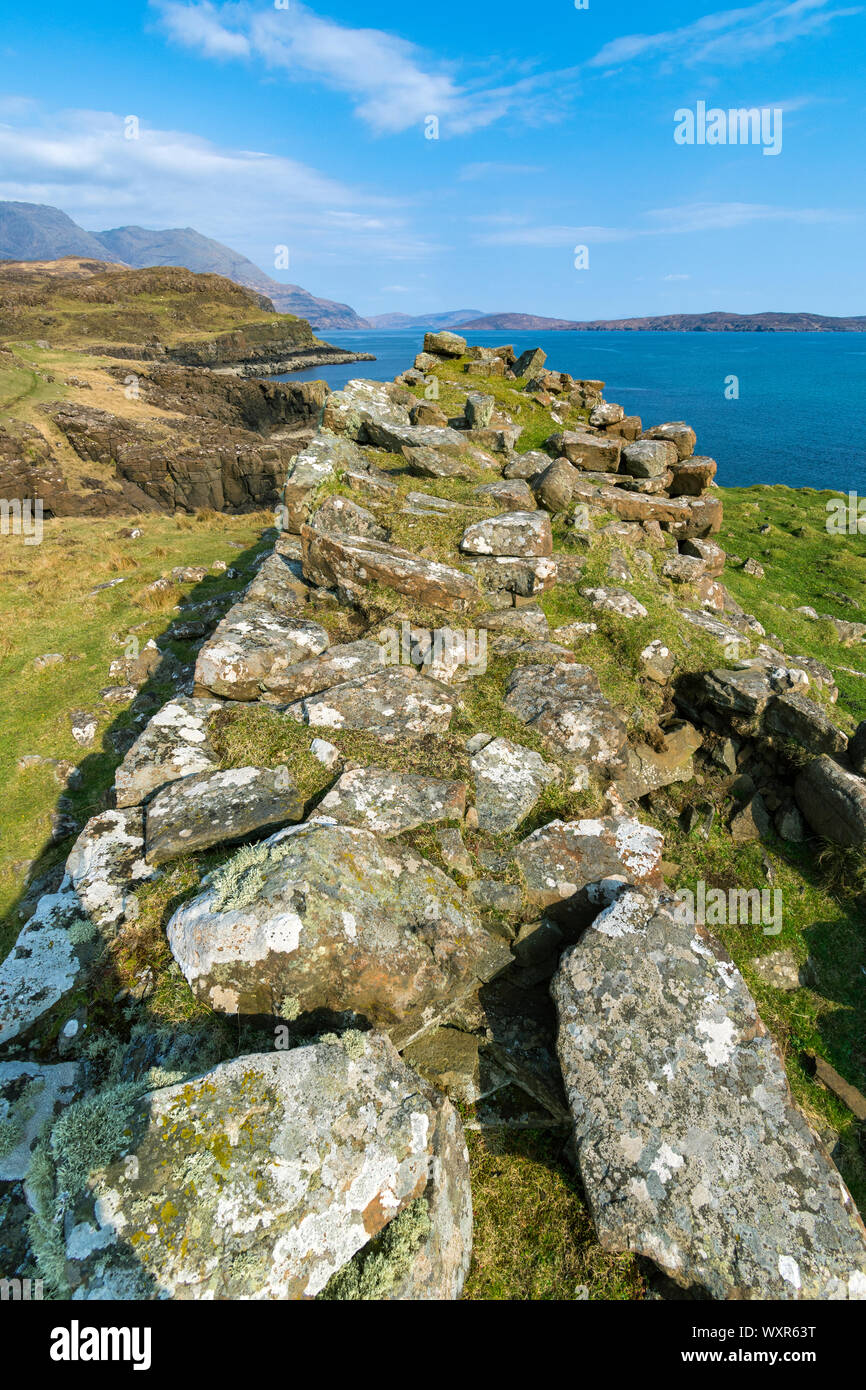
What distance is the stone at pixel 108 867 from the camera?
5.18m

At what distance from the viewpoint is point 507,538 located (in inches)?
392

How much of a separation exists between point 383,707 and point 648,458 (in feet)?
40.1

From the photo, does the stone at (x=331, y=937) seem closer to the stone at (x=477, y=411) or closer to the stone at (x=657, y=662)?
the stone at (x=657, y=662)

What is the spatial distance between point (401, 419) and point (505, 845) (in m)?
13.0

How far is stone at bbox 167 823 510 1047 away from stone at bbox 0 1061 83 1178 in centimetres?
104

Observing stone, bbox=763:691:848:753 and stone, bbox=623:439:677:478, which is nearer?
stone, bbox=763:691:848:753

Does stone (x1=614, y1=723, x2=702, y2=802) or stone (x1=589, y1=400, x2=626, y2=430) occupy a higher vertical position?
stone (x1=589, y1=400, x2=626, y2=430)

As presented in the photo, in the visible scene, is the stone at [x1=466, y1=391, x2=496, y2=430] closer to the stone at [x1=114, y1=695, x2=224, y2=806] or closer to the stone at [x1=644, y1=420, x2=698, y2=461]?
the stone at [x1=644, y1=420, x2=698, y2=461]

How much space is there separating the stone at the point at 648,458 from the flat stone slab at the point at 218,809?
13.5 meters

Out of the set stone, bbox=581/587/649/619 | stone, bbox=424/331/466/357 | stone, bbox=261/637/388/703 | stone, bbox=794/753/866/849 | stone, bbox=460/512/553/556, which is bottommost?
stone, bbox=794/753/866/849

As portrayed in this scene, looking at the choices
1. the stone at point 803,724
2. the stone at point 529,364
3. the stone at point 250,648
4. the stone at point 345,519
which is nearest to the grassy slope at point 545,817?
the stone at point 250,648

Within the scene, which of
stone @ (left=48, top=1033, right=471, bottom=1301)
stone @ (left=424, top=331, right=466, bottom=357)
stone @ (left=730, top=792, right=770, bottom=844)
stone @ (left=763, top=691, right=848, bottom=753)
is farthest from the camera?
stone @ (left=424, top=331, right=466, bottom=357)

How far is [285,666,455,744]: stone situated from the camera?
6770 millimetres

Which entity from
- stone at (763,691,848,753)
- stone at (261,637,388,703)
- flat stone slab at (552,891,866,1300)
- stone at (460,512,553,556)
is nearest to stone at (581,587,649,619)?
stone at (460,512,553,556)
